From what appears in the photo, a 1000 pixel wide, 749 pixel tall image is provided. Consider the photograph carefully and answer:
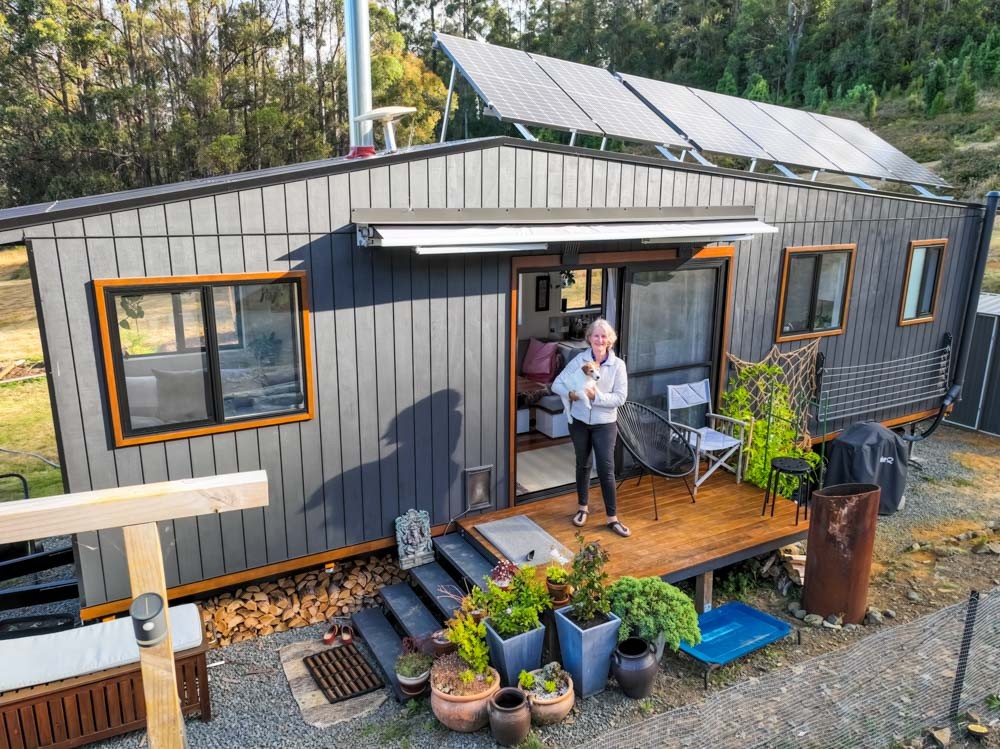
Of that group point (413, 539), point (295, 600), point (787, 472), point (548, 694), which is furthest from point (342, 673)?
point (787, 472)

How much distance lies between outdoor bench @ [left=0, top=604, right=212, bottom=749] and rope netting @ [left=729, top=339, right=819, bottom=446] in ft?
16.3

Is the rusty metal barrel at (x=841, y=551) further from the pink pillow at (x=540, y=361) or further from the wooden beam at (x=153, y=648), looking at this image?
the wooden beam at (x=153, y=648)

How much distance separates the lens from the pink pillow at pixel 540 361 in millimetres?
7812

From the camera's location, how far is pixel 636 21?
4375cm

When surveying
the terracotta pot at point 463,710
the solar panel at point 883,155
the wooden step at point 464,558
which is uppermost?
the solar panel at point 883,155

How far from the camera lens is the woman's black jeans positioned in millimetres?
4922

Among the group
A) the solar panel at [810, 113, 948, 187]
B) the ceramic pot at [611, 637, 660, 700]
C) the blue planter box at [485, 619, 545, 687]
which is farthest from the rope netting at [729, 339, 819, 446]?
the blue planter box at [485, 619, 545, 687]

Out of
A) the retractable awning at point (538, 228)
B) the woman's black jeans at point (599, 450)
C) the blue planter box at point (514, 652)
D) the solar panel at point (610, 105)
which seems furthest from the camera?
the solar panel at point (610, 105)

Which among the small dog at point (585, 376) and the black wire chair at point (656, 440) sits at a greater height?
the small dog at point (585, 376)

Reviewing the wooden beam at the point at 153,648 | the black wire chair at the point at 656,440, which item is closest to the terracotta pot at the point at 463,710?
the wooden beam at the point at 153,648

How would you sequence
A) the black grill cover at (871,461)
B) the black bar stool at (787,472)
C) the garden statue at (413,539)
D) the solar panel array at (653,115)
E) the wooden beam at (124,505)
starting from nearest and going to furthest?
the wooden beam at (124,505), the garden statue at (413,539), the black bar stool at (787,472), the solar panel array at (653,115), the black grill cover at (871,461)

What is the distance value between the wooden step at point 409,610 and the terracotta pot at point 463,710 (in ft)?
2.17

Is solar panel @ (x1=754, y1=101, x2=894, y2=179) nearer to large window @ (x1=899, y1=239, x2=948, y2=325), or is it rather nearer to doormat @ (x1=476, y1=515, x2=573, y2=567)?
large window @ (x1=899, y1=239, x2=948, y2=325)

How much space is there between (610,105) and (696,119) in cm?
119
